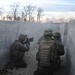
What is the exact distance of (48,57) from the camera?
447cm

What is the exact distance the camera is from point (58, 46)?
Result: 472 centimetres

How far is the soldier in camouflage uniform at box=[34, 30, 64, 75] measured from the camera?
14.7 feet

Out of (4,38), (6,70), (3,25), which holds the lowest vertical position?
(6,70)

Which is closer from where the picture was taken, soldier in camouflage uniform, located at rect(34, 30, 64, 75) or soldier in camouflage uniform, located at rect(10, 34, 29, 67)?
soldier in camouflage uniform, located at rect(34, 30, 64, 75)

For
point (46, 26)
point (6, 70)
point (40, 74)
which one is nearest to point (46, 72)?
point (40, 74)

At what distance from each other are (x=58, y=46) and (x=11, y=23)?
6.82 ft

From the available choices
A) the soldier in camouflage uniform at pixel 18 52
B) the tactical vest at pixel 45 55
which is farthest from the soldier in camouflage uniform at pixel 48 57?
the soldier in camouflage uniform at pixel 18 52

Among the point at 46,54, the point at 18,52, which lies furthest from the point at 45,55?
the point at 18,52

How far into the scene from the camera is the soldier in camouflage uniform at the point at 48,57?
4469 millimetres

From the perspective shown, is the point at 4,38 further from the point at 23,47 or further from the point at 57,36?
the point at 57,36

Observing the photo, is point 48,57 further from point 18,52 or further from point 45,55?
point 18,52

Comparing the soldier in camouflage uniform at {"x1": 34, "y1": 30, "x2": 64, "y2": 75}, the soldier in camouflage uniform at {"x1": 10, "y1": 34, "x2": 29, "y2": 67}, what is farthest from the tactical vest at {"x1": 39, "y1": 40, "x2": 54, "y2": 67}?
the soldier in camouflage uniform at {"x1": 10, "y1": 34, "x2": 29, "y2": 67}

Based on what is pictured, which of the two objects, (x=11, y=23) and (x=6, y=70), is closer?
(x=6, y=70)

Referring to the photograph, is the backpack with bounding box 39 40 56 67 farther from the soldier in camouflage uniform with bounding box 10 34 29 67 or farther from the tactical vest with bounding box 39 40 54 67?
the soldier in camouflage uniform with bounding box 10 34 29 67
